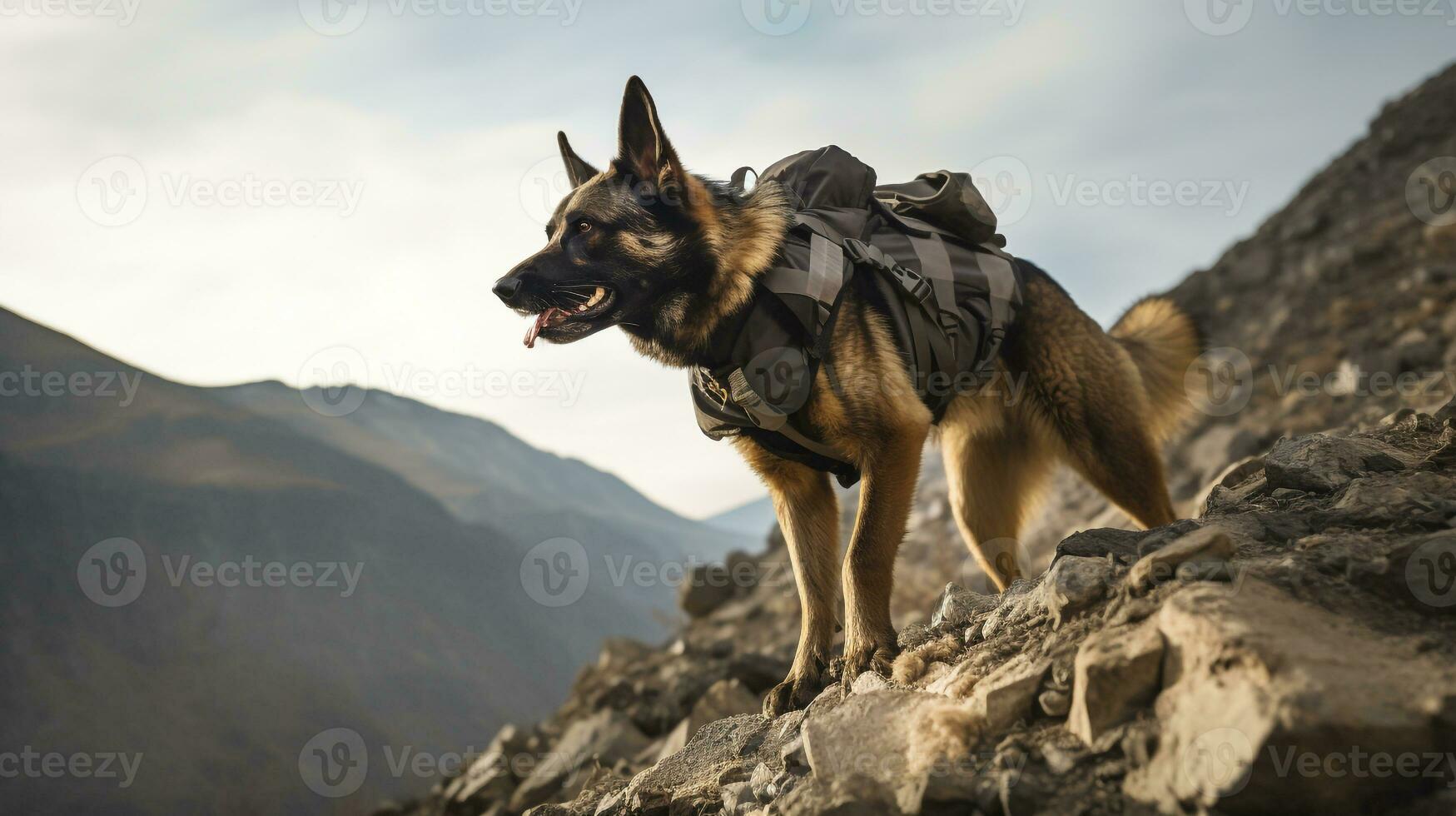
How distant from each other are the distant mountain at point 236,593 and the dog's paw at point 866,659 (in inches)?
287

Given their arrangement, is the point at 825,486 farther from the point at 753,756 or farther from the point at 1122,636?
the point at 1122,636

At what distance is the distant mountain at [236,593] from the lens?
773 cm

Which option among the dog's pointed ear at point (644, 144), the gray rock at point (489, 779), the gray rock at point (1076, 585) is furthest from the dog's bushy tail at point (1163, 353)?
the gray rock at point (489, 779)

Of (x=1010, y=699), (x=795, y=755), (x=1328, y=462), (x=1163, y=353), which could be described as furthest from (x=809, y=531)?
(x=1163, y=353)

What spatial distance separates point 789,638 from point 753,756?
593cm

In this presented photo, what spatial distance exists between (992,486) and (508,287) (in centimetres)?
297

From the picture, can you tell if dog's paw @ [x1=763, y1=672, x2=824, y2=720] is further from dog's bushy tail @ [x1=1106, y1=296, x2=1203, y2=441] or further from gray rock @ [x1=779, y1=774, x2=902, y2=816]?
dog's bushy tail @ [x1=1106, y1=296, x2=1203, y2=441]

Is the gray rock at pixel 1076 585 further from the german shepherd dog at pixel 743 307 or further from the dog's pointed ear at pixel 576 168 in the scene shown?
the dog's pointed ear at pixel 576 168

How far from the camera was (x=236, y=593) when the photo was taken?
915 centimetres

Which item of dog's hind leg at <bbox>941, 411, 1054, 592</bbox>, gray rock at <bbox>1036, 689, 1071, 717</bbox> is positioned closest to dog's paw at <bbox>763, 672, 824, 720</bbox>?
gray rock at <bbox>1036, 689, 1071, 717</bbox>

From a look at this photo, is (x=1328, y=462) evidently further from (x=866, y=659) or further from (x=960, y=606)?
(x=866, y=659)

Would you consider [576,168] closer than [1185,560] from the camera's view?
No

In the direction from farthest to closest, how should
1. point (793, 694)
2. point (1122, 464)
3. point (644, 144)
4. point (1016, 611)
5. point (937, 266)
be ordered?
1. point (1122, 464)
2. point (937, 266)
3. point (644, 144)
4. point (793, 694)
5. point (1016, 611)

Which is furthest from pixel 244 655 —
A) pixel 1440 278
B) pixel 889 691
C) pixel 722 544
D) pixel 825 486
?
pixel 1440 278
